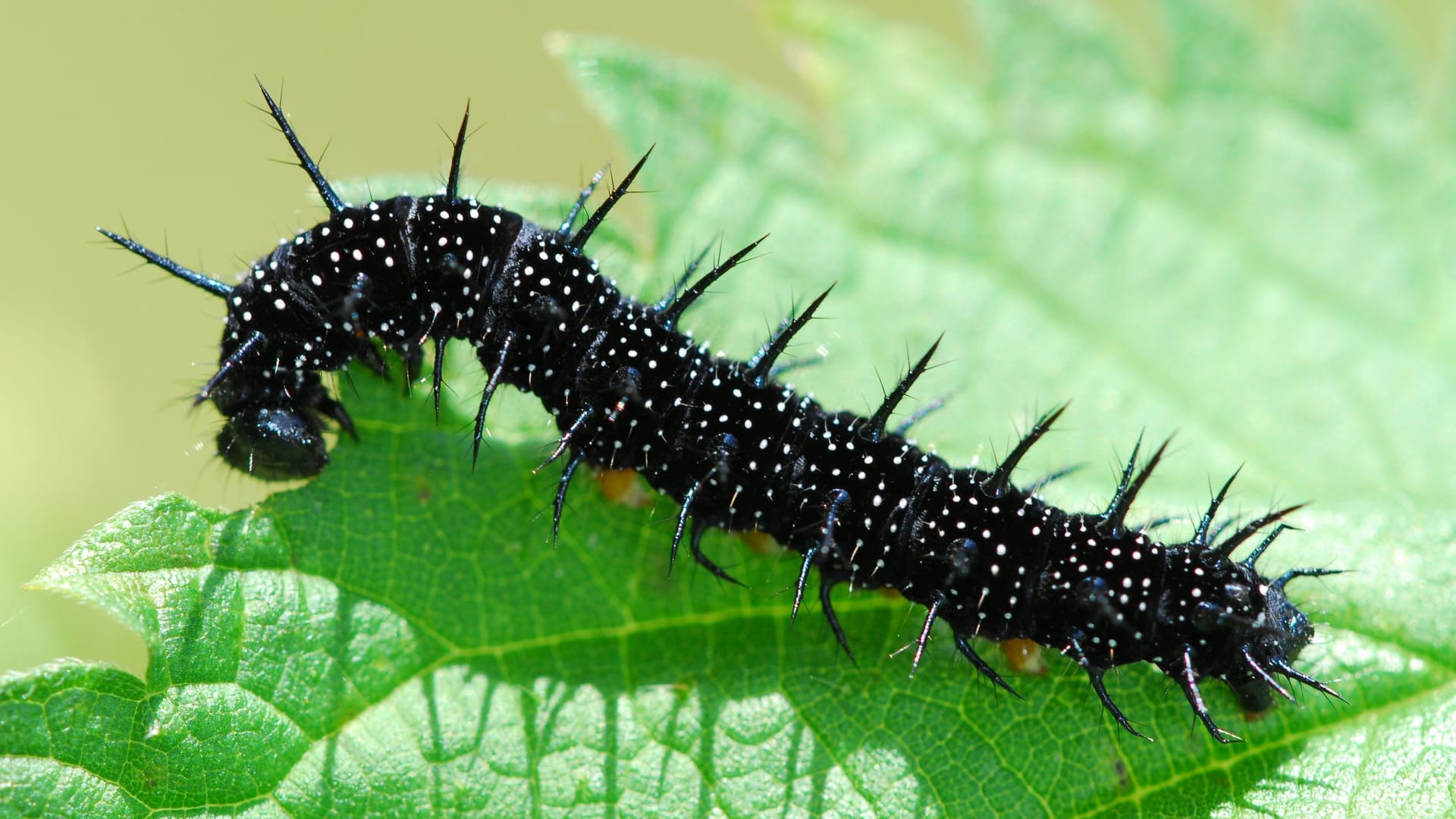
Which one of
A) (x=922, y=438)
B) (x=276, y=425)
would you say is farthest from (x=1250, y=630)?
(x=276, y=425)

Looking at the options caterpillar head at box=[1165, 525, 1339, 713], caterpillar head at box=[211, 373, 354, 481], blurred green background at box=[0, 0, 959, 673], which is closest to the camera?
caterpillar head at box=[1165, 525, 1339, 713]

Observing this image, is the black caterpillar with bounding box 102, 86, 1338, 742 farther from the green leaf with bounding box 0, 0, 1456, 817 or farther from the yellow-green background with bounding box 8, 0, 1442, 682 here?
the yellow-green background with bounding box 8, 0, 1442, 682

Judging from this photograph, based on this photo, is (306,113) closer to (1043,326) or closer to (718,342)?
(718,342)

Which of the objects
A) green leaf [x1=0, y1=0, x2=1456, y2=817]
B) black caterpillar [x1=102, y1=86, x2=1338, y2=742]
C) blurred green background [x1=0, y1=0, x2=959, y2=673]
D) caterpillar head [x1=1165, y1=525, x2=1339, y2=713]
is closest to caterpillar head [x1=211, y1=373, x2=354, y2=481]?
black caterpillar [x1=102, y1=86, x2=1338, y2=742]

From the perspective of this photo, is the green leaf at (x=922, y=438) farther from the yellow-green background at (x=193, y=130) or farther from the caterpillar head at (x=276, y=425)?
the yellow-green background at (x=193, y=130)

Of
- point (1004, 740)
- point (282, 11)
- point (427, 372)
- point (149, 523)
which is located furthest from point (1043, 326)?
point (282, 11)

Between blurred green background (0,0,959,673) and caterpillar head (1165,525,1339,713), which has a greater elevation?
blurred green background (0,0,959,673)

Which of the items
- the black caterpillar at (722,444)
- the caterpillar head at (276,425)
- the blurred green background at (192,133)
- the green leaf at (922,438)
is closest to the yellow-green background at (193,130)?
the blurred green background at (192,133)
